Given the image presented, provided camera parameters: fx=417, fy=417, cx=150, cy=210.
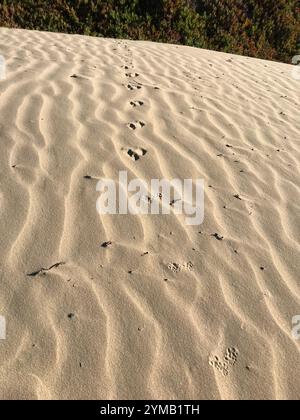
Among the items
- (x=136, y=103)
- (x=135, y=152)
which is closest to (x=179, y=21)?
(x=136, y=103)

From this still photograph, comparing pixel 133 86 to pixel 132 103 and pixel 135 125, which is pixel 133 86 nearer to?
pixel 132 103

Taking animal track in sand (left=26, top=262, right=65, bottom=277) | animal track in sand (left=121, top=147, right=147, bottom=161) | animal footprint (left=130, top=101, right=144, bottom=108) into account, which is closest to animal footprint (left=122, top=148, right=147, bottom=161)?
animal track in sand (left=121, top=147, right=147, bottom=161)

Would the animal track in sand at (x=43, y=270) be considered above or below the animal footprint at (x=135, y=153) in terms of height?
below

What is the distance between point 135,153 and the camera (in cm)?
338

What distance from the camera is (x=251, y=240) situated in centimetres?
273

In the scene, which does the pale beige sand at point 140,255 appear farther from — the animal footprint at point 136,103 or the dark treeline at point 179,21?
the dark treeline at point 179,21

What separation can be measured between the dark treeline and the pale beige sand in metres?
6.28

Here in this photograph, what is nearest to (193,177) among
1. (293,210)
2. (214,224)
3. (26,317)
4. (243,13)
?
(214,224)

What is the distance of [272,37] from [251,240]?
10.6 meters

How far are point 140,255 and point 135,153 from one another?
3.82 feet

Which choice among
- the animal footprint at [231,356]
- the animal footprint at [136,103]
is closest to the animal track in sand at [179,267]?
the animal footprint at [231,356]

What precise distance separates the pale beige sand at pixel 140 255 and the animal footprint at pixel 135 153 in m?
0.05

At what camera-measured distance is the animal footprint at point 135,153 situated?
3340 mm
